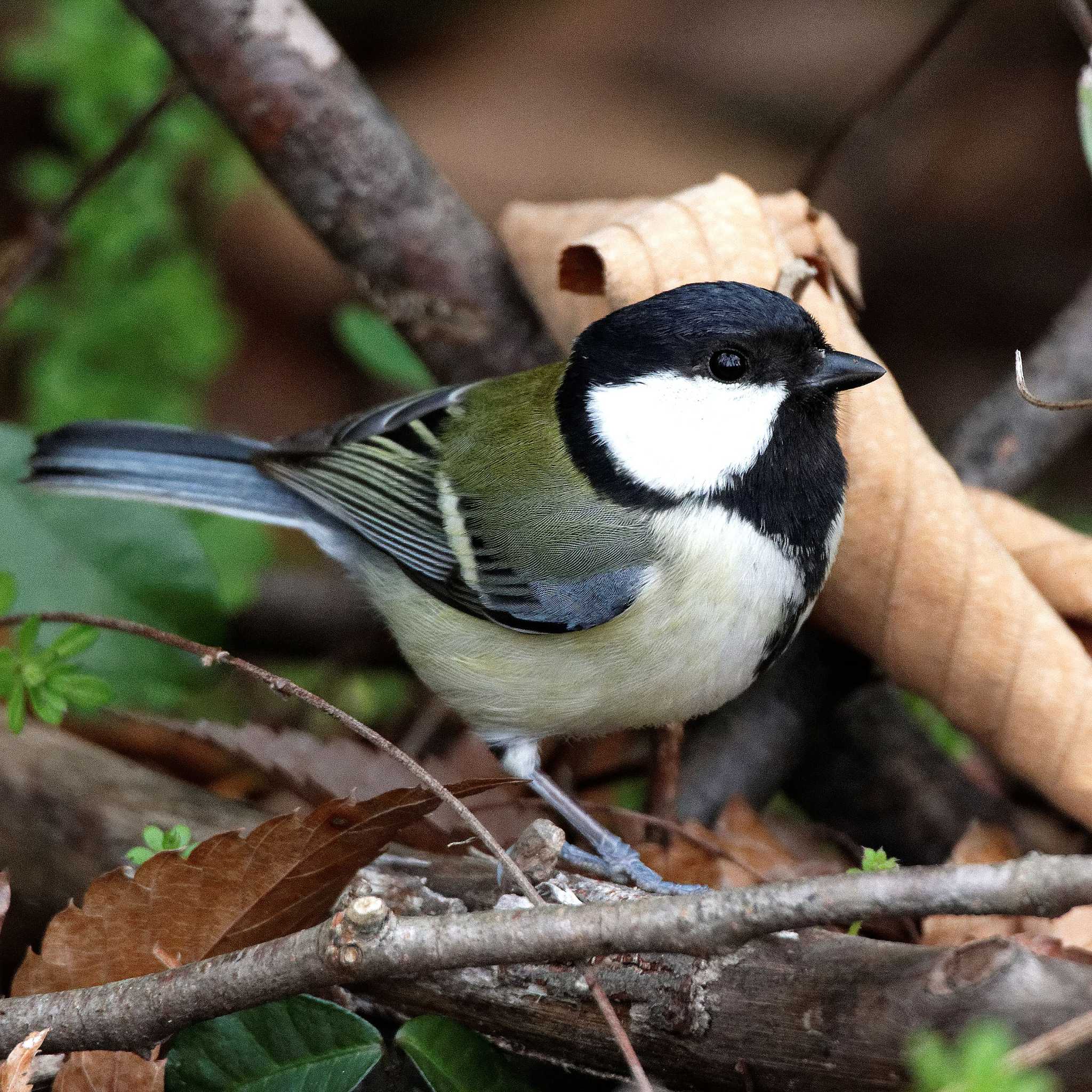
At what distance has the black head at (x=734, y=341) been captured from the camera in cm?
206

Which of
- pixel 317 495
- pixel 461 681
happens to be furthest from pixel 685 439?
pixel 317 495

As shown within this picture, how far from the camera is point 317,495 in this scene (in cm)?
266

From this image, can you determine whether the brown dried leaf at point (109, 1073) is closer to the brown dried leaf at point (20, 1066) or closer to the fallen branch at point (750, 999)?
the brown dried leaf at point (20, 1066)

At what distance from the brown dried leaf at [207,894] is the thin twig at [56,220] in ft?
5.87

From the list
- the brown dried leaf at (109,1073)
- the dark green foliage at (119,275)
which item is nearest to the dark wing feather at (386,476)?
the dark green foliage at (119,275)

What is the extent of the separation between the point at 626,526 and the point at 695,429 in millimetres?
198

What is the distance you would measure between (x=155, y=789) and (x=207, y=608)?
0.50 m

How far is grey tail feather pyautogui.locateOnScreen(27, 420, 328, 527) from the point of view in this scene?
261 centimetres

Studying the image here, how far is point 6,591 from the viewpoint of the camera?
2201 mm

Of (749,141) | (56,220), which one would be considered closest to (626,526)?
(56,220)

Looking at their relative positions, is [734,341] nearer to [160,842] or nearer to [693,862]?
[693,862]

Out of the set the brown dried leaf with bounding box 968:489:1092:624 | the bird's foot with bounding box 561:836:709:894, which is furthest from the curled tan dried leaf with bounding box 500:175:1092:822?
the bird's foot with bounding box 561:836:709:894

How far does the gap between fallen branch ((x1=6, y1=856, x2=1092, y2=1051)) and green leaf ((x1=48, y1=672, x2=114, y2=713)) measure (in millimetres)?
521

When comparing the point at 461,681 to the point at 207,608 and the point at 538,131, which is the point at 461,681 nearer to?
the point at 207,608
